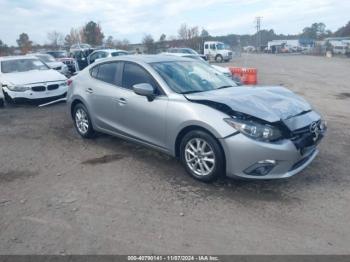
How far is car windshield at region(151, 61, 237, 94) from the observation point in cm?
520

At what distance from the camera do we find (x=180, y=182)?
4844 mm

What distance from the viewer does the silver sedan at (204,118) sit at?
4.30 m

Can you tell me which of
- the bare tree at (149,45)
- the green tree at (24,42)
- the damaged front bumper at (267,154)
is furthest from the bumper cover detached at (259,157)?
the green tree at (24,42)

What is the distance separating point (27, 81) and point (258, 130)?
8.44 metres

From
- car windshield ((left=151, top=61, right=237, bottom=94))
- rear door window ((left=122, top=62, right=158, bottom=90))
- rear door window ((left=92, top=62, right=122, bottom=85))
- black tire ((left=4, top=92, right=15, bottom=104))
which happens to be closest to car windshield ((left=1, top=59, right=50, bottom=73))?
black tire ((left=4, top=92, right=15, bottom=104))

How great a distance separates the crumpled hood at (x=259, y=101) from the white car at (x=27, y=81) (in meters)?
7.21

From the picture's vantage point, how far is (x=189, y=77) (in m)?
5.48

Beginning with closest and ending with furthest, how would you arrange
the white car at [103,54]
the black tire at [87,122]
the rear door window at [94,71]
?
the rear door window at [94,71], the black tire at [87,122], the white car at [103,54]

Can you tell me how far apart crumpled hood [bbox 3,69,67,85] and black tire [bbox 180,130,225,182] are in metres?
7.47

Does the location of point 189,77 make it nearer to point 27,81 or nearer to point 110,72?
point 110,72

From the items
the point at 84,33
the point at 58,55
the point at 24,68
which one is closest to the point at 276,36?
the point at 84,33

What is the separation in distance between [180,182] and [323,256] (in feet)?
6.91

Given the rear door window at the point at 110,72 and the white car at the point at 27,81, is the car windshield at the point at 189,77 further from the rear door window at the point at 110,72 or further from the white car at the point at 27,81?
the white car at the point at 27,81

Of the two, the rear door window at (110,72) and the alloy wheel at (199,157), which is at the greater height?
the rear door window at (110,72)
